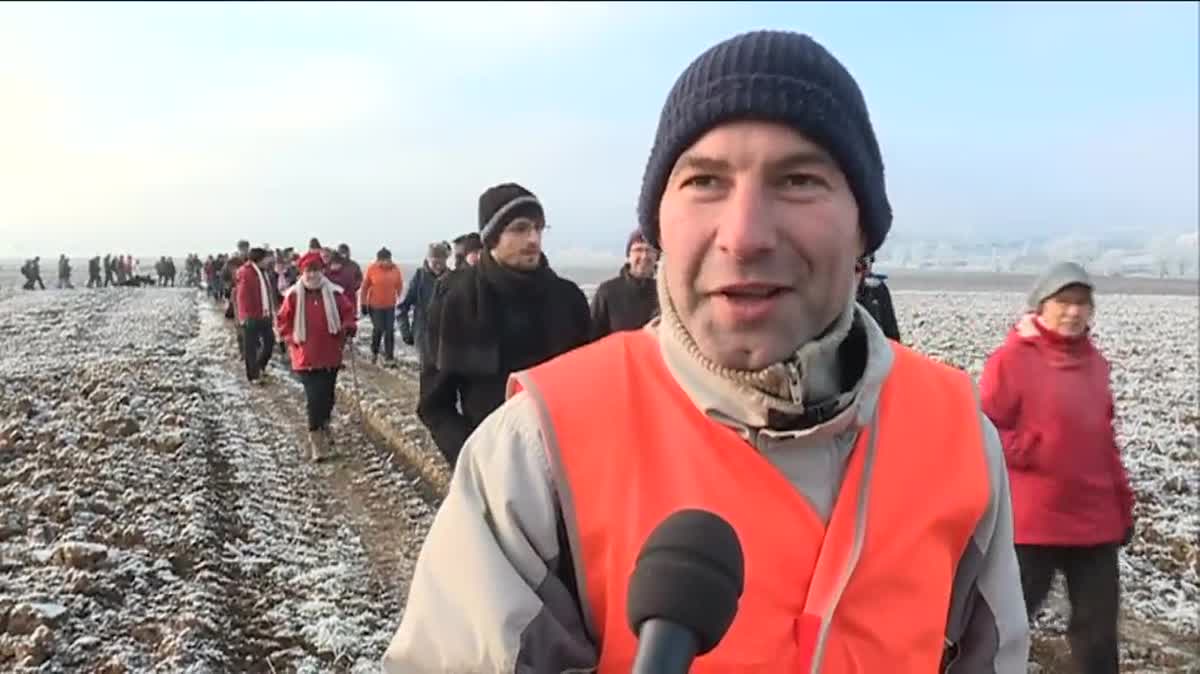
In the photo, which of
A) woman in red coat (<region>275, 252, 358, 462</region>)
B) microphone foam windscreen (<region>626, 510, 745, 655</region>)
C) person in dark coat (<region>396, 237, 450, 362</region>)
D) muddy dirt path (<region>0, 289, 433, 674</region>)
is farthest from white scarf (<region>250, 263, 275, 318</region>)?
microphone foam windscreen (<region>626, 510, 745, 655</region>)

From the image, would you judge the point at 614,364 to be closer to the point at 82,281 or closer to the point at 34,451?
the point at 34,451

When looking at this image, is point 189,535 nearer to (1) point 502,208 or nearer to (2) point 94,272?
(1) point 502,208

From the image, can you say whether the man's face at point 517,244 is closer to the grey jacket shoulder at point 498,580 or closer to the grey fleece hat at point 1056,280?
the grey fleece hat at point 1056,280

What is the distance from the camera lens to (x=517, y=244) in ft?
15.6

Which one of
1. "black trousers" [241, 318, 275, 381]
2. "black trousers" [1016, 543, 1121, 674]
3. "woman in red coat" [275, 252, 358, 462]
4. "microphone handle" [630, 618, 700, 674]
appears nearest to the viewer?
"microphone handle" [630, 618, 700, 674]

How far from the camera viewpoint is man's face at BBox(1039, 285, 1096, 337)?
447 centimetres

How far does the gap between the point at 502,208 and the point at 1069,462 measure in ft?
9.67

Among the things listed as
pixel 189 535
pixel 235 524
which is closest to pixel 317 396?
pixel 235 524

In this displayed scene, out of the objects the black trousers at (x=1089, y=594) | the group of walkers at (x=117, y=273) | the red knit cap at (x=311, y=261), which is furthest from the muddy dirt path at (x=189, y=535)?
the group of walkers at (x=117, y=273)

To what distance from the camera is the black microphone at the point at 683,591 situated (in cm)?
93

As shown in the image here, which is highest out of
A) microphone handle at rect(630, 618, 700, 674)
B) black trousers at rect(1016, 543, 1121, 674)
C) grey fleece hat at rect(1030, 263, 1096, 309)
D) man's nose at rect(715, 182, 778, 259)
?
man's nose at rect(715, 182, 778, 259)

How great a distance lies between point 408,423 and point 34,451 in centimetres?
357

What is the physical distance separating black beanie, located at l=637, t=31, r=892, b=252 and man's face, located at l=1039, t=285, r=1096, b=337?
3.32 meters

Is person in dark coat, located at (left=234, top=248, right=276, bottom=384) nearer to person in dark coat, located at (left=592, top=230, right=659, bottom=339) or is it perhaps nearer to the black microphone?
person in dark coat, located at (left=592, top=230, right=659, bottom=339)
